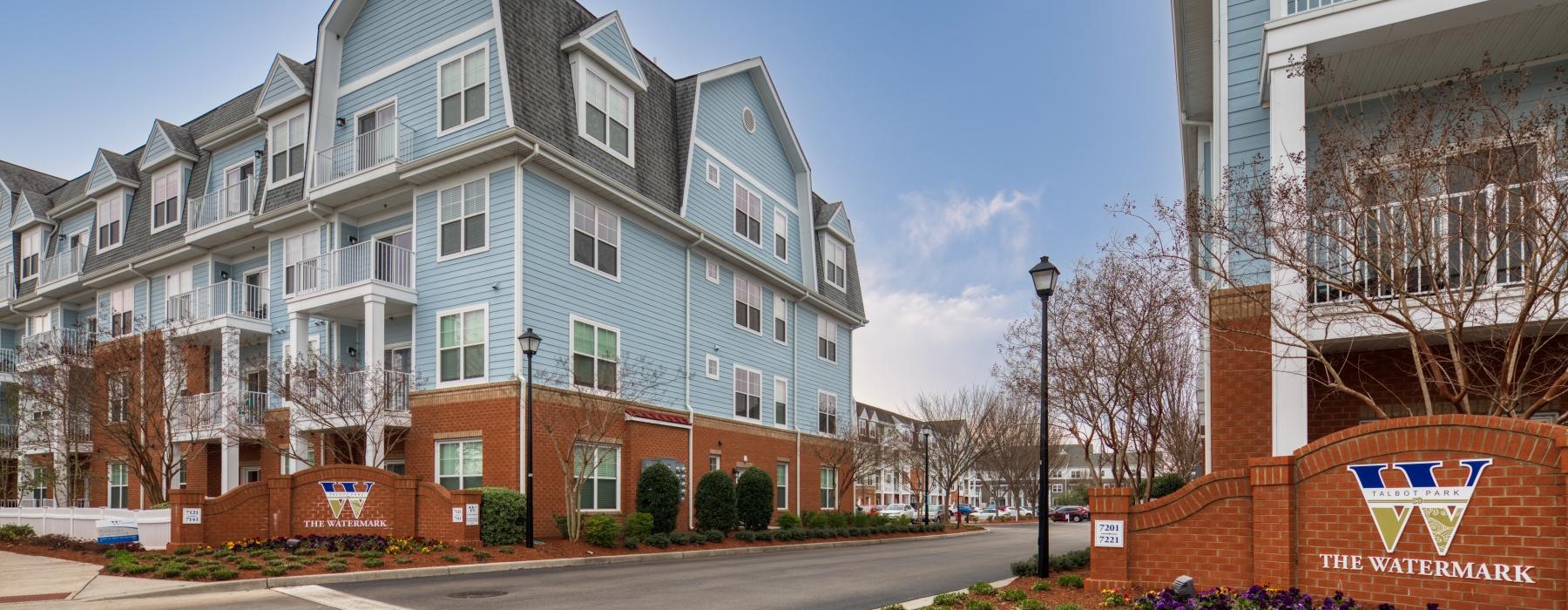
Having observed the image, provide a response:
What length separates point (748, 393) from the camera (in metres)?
31.6

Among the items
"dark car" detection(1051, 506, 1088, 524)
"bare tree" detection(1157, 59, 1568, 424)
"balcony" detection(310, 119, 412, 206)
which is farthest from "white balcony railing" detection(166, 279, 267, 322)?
"dark car" detection(1051, 506, 1088, 524)

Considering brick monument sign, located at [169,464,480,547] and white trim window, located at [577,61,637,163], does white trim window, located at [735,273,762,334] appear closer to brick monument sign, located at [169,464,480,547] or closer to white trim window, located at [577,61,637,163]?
white trim window, located at [577,61,637,163]

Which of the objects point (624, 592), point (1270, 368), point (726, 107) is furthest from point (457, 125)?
point (1270, 368)

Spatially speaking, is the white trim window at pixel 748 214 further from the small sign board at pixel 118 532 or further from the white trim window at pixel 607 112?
the small sign board at pixel 118 532

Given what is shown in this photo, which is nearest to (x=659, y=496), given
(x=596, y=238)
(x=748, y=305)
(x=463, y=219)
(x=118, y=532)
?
(x=596, y=238)

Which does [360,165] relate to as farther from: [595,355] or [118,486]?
[118,486]

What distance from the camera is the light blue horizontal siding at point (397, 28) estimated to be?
2358 cm

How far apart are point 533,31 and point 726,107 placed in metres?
8.76

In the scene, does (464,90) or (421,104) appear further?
(421,104)

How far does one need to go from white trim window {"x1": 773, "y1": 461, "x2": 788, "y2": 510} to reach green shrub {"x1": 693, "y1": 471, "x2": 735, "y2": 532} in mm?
6374

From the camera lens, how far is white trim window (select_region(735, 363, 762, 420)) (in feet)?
102

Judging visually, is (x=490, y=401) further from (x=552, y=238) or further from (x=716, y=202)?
(x=716, y=202)

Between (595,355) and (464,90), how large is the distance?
6940mm

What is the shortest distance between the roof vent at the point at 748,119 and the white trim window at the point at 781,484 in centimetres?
1129
